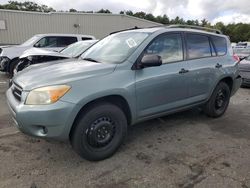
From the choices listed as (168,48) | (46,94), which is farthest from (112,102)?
(168,48)

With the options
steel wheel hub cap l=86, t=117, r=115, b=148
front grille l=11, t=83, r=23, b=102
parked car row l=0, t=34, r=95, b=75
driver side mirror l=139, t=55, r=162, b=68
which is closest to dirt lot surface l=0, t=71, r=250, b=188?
steel wheel hub cap l=86, t=117, r=115, b=148

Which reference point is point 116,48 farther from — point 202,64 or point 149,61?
point 202,64

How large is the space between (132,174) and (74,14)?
19.4m

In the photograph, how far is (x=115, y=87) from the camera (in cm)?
321

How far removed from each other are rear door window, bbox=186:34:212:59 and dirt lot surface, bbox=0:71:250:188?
4.42ft

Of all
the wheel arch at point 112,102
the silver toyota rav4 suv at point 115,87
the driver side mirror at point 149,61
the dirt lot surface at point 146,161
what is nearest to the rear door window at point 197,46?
the silver toyota rav4 suv at point 115,87

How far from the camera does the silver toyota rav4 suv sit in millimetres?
2887

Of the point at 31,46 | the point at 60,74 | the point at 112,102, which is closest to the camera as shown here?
the point at 60,74

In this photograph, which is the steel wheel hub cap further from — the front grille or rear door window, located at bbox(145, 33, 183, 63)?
rear door window, located at bbox(145, 33, 183, 63)

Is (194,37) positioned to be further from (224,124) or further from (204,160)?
(204,160)

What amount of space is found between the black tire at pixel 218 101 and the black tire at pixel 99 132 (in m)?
2.25

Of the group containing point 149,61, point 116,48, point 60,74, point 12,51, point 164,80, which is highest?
point 116,48

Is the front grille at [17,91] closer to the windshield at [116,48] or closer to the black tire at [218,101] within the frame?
the windshield at [116,48]

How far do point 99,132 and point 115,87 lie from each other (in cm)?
62
